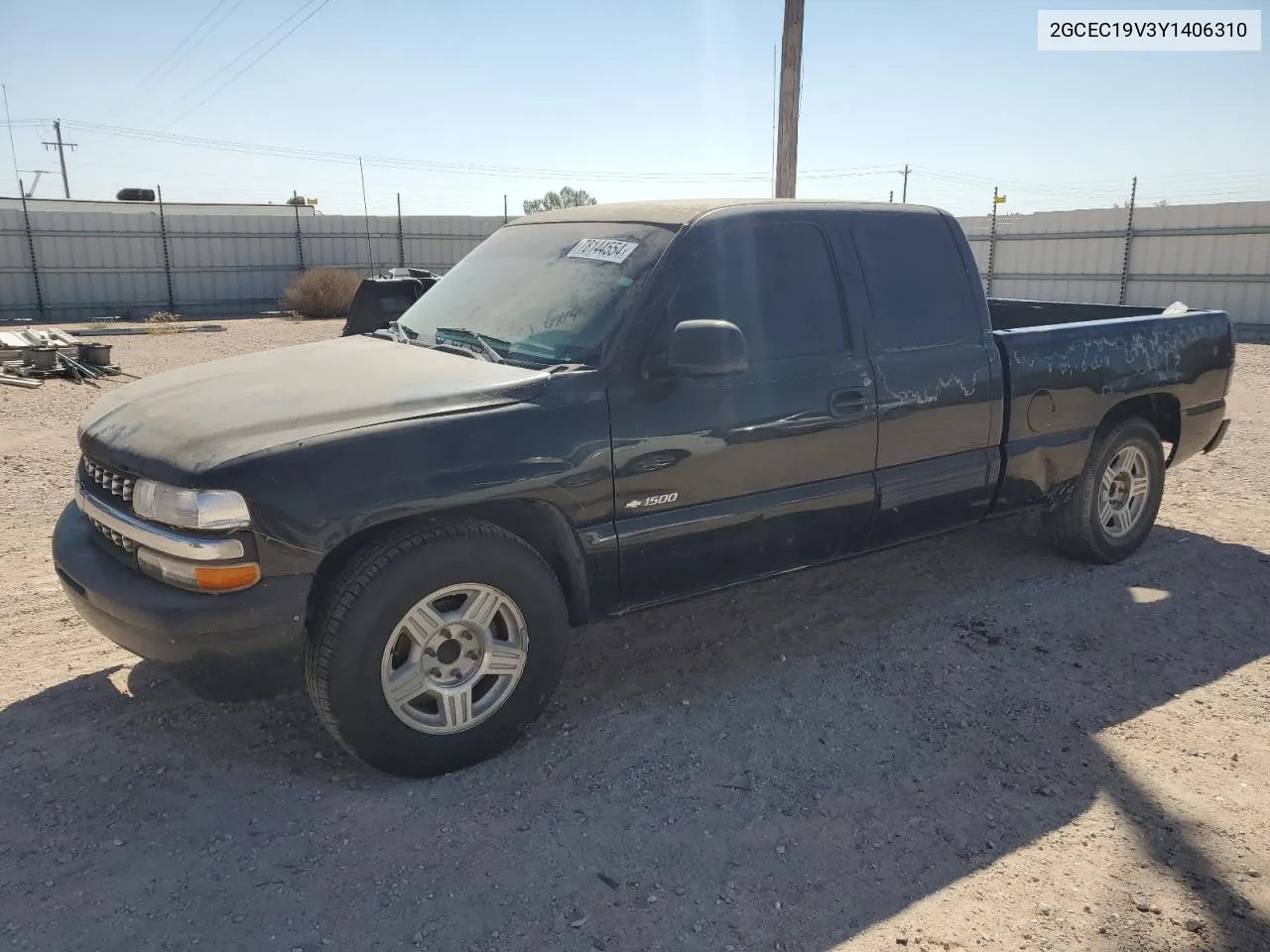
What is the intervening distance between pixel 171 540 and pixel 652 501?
1603 millimetres

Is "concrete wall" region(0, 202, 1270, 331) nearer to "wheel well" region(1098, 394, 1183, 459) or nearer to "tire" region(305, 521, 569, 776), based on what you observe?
"wheel well" region(1098, 394, 1183, 459)

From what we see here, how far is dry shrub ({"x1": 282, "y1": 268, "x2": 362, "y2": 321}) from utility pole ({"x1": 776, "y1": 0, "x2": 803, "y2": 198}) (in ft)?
51.6

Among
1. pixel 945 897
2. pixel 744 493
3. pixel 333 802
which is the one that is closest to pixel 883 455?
pixel 744 493

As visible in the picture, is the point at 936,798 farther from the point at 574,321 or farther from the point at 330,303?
the point at 330,303

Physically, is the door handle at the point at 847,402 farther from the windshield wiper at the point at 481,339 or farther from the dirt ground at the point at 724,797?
the windshield wiper at the point at 481,339

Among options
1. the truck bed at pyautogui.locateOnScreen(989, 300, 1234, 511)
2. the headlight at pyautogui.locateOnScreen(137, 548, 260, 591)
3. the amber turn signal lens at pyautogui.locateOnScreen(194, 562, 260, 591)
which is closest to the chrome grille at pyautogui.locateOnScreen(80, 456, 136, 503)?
the headlight at pyautogui.locateOnScreen(137, 548, 260, 591)

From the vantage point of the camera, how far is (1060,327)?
477 cm

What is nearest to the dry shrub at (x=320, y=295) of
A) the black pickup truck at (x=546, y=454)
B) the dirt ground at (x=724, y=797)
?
Result: the dirt ground at (x=724, y=797)

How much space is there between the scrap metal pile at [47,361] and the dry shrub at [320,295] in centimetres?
1048

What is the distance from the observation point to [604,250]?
379 cm

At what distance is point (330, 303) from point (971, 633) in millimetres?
22187

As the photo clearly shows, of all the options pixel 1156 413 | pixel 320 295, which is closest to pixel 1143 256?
pixel 1156 413

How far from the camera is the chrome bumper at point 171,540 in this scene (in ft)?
9.12

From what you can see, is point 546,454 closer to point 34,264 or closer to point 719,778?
point 719,778
